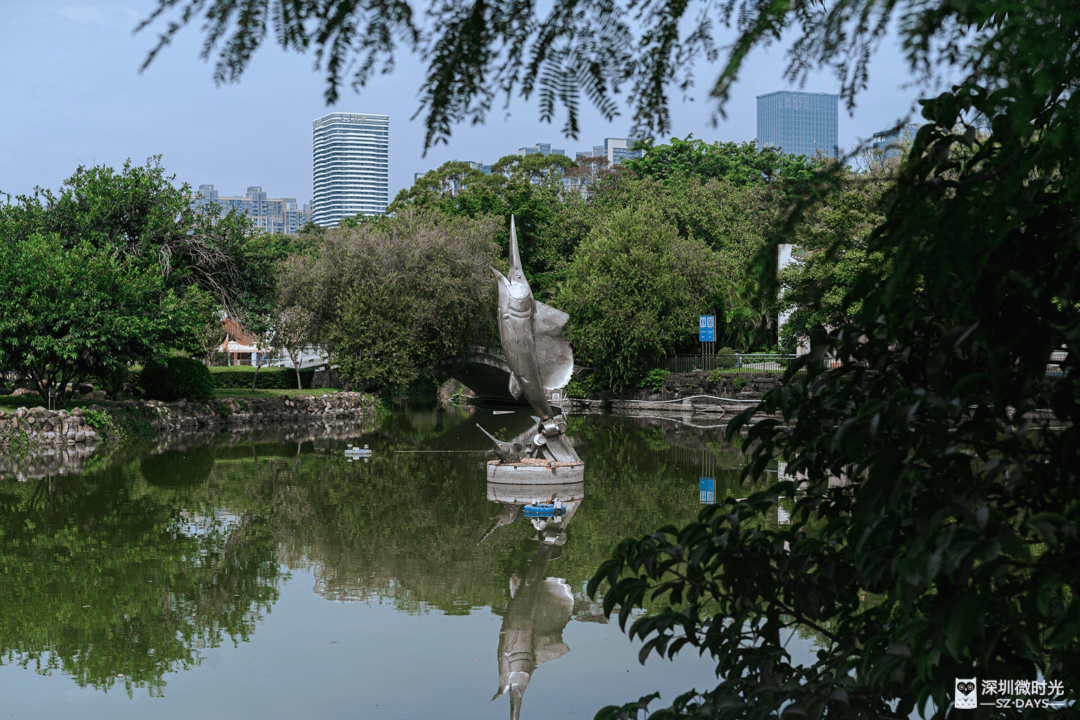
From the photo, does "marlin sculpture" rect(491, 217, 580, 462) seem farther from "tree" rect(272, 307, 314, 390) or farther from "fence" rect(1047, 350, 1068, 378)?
"tree" rect(272, 307, 314, 390)

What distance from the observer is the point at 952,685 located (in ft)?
6.85

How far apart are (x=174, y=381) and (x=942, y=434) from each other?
2690cm

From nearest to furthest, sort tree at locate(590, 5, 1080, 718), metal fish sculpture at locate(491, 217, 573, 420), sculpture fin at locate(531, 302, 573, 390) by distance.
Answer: tree at locate(590, 5, 1080, 718), metal fish sculpture at locate(491, 217, 573, 420), sculpture fin at locate(531, 302, 573, 390)

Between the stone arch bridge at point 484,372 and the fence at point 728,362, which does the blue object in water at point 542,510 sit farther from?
the fence at point 728,362

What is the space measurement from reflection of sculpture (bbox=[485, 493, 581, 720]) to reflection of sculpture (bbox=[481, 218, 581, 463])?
457 cm

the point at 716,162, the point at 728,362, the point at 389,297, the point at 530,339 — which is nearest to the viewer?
the point at 530,339

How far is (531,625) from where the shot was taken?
7250 mm

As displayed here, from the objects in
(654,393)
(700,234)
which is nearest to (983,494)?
(654,393)

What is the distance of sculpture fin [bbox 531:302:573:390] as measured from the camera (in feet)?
47.1

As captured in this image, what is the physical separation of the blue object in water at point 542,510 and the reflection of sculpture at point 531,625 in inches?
74.2

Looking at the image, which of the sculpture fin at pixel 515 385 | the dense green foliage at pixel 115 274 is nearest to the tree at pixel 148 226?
the dense green foliage at pixel 115 274

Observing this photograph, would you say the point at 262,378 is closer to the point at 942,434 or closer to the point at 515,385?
the point at 515,385

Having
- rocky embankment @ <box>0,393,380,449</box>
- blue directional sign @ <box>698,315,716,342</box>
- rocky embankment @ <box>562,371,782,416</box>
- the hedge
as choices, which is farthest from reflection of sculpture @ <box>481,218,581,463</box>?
the hedge

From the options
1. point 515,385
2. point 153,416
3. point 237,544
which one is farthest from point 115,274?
point 237,544
